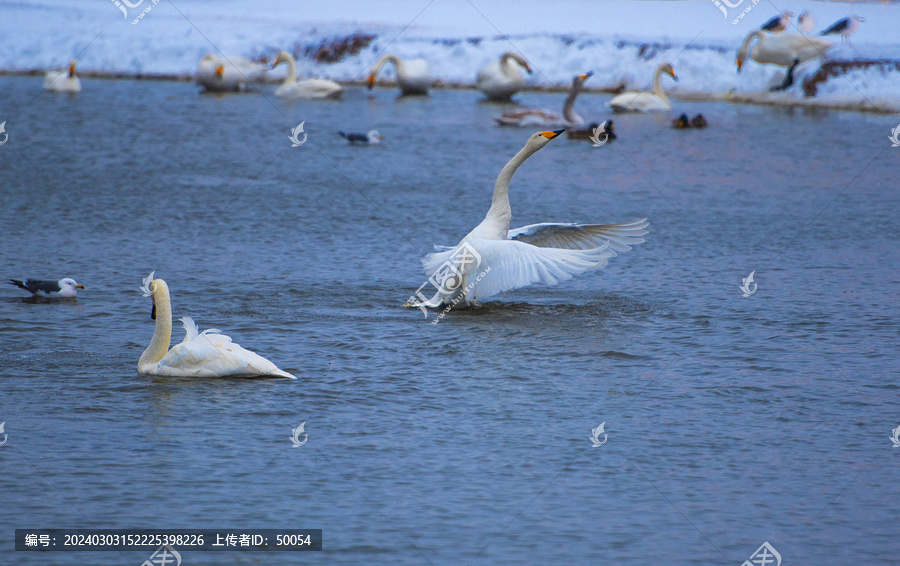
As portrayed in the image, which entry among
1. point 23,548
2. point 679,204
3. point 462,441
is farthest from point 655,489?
point 679,204

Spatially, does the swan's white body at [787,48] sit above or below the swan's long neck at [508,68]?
above

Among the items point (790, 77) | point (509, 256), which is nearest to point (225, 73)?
A: point (790, 77)

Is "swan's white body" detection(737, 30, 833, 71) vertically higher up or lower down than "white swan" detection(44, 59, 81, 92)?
higher up

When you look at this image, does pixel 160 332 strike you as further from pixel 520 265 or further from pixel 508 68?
pixel 508 68

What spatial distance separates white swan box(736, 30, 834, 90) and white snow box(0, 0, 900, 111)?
1092 mm

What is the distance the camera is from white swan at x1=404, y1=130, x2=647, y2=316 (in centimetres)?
909
